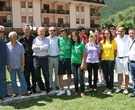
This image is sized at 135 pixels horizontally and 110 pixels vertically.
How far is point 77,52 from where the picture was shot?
759cm

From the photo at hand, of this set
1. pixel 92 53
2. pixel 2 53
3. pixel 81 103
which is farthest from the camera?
pixel 92 53

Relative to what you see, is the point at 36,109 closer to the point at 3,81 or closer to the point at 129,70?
the point at 3,81

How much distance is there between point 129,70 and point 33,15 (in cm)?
3585

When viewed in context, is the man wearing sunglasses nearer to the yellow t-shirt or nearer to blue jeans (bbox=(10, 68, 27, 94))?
blue jeans (bbox=(10, 68, 27, 94))

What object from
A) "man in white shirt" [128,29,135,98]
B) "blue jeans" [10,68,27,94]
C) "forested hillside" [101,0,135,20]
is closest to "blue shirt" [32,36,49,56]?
"blue jeans" [10,68,27,94]

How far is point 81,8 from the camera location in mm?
49312

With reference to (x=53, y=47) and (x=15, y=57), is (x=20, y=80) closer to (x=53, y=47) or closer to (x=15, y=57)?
(x=15, y=57)

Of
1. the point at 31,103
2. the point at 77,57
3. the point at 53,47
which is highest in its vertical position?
the point at 53,47

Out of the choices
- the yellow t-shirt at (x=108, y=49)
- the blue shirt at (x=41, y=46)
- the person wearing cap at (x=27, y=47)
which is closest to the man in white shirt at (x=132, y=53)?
the yellow t-shirt at (x=108, y=49)

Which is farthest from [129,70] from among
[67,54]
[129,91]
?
[67,54]

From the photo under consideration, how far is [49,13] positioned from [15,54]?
37053 mm

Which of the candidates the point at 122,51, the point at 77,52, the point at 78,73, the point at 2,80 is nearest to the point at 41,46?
the point at 77,52

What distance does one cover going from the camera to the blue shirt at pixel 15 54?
7.44 meters

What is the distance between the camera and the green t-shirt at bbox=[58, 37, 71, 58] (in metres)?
7.81
